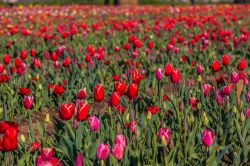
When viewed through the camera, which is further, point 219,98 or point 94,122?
point 219,98

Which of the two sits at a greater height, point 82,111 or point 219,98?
point 82,111

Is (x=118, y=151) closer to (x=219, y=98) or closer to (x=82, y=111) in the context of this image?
(x=82, y=111)

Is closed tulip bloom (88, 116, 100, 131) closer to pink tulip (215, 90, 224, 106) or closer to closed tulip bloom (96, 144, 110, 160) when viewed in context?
closed tulip bloom (96, 144, 110, 160)

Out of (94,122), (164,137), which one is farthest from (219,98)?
(94,122)

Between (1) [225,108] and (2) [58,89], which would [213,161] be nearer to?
(1) [225,108]

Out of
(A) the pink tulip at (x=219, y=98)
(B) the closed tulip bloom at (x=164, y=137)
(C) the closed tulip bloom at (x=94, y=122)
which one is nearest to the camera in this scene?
(B) the closed tulip bloom at (x=164, y=137)

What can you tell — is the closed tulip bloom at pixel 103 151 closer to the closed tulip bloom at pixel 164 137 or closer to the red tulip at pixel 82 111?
the closed tulip bloom at pixel 164 137

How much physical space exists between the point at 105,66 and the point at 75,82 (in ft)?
3.23

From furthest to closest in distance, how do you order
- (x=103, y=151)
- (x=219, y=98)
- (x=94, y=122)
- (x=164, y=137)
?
(x=219, y=98) → (x=94, y=122) → (x=164, y=137) → (x=103, y=151)

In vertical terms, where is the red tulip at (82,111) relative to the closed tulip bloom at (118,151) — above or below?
above

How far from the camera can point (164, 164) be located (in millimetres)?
3102

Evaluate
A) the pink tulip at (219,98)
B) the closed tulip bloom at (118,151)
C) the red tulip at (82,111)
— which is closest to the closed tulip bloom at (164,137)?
the closed tulip bloom at (118,151)

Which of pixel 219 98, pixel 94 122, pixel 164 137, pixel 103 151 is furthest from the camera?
pixel 219 98

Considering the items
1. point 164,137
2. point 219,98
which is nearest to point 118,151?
point 164,137
